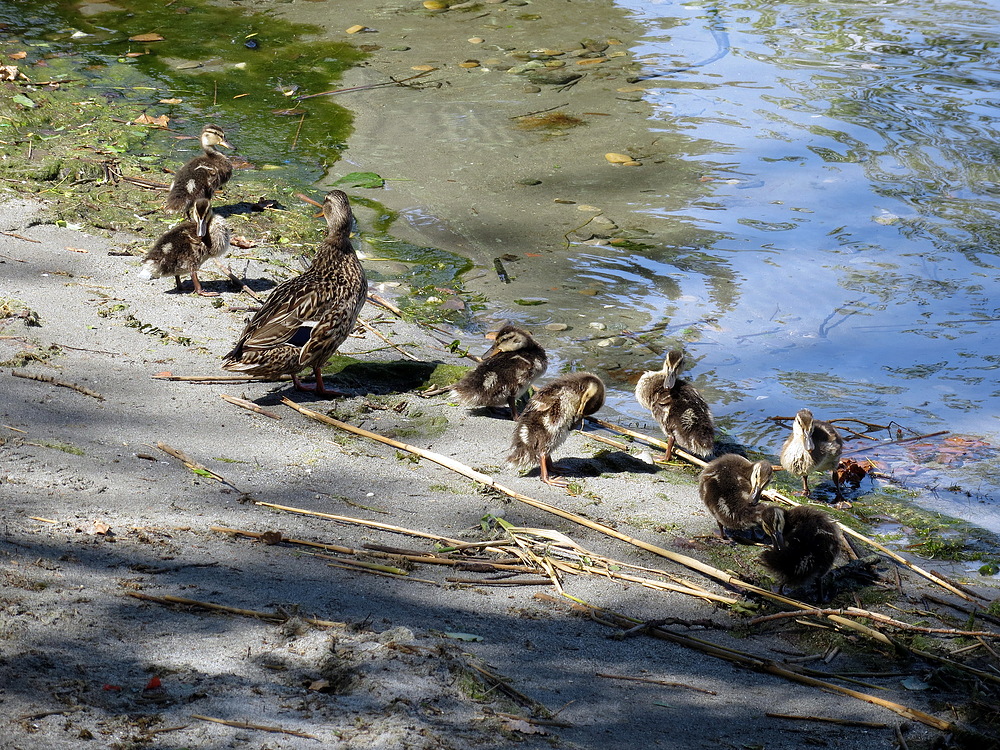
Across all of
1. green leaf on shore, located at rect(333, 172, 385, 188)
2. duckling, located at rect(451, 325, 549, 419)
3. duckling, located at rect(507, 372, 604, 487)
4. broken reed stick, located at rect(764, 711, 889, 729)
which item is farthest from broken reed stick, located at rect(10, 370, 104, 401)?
green leaf on shore, located at rect(333, 172, 385, 188)

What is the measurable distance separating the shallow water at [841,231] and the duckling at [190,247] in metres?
3.13

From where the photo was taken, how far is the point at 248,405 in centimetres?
613

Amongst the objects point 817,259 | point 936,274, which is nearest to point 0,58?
point 817,259

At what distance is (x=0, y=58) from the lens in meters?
12.2

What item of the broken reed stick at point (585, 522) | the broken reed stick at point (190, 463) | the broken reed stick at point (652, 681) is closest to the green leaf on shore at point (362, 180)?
the broken reed stick at point (585, 522)

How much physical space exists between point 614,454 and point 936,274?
4007mm

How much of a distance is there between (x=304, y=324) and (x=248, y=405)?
629mm

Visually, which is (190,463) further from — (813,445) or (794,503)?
(813,445)

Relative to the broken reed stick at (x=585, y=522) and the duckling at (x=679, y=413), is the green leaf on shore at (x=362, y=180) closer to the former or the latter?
the broken reed stick at (x=585, y=522)

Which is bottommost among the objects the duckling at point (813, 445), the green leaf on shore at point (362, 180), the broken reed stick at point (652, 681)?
the duckling at point (813, 445)

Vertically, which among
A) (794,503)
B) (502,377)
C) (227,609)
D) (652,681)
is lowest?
(794,503)

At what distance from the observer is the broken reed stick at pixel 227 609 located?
3.57 m

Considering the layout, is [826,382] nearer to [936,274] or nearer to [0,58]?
[936,274]

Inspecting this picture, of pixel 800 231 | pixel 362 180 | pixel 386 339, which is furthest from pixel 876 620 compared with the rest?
pixel 362 180
